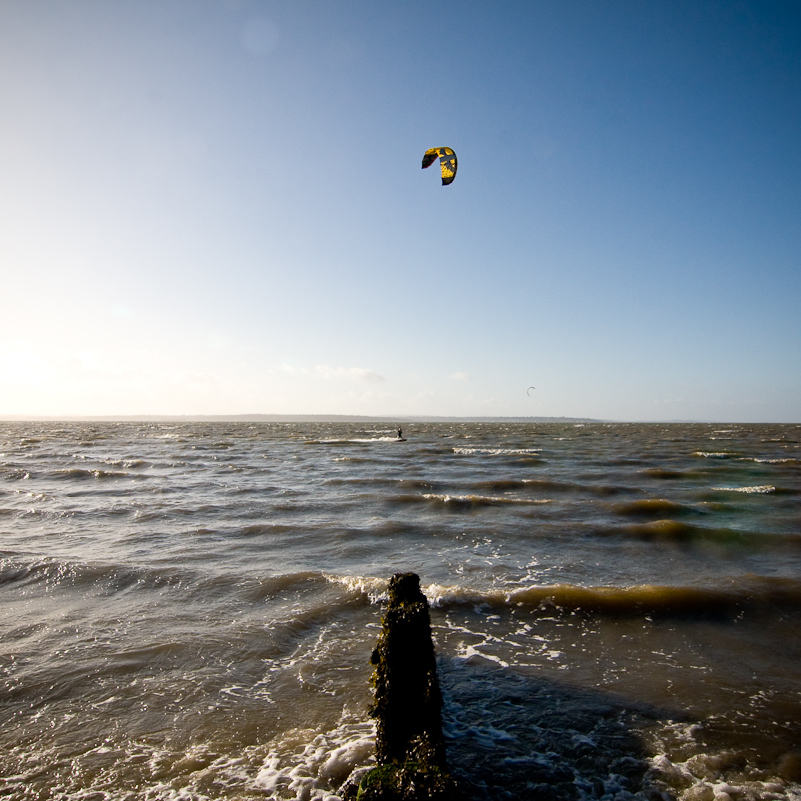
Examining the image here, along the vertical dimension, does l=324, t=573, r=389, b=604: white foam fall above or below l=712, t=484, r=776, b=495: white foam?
below

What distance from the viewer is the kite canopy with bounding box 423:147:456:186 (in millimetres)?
18748

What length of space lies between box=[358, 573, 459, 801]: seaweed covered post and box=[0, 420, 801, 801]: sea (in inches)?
27.8

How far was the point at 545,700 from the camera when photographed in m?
5.32

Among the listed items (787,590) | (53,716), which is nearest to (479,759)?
(53,716)

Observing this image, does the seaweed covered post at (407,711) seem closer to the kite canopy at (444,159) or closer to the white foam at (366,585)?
the white foam at (366,585)

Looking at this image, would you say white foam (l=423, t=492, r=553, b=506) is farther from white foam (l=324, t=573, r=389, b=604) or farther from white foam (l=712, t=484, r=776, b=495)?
white foam (l=324, t=573, r=389, b=604)

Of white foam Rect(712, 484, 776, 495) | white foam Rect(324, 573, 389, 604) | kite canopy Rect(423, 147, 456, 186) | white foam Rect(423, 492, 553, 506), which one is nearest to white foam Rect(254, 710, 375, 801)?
white foam Rect(324, 573, 389, 604)

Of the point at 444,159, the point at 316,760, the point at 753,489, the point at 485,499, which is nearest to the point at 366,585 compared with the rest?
the point at 316,760

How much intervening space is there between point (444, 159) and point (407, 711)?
19.8m

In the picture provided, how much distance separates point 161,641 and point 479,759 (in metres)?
4.62

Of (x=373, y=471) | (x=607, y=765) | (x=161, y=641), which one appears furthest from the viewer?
(x=373, y=471)

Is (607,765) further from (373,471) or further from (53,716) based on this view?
(373,471)

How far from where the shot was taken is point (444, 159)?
1942 cm

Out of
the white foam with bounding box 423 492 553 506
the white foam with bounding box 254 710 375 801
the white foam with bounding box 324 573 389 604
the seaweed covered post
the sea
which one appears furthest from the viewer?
the white foam with bounding box 423 492 553 506
